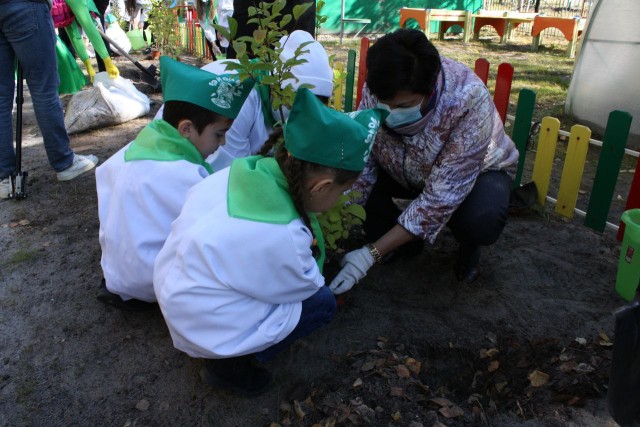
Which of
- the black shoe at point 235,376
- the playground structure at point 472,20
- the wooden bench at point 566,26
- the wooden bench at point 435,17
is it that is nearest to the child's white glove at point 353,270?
the black shoe at point 235,376

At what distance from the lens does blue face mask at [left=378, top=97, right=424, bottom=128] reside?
2.15 metres

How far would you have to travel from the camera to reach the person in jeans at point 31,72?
10.4ft

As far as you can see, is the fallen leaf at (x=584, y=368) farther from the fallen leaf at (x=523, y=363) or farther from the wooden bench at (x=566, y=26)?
the wooden bench at (x=566, y=26)

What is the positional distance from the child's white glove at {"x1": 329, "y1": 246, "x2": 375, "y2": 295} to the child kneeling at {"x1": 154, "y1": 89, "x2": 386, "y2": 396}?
0.44 metres

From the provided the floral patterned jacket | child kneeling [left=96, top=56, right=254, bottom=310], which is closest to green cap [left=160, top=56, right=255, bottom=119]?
child kneeling [left=96, top=56, right=254, bottom=310]

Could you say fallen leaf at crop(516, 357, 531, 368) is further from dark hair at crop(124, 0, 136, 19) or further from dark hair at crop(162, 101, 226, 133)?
dark hair at crop(124, 0, 136, 19)

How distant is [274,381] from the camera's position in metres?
2.02

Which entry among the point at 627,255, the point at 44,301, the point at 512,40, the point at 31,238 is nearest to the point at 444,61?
the point at 627,255

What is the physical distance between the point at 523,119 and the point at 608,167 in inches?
25.1

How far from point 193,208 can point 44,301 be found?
136cm

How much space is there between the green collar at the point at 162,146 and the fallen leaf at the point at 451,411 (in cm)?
134

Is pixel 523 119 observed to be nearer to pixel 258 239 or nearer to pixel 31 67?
pixel 258 239

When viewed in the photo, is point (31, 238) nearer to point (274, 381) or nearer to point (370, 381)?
point (274, 381)

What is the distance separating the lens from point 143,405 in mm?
1922
